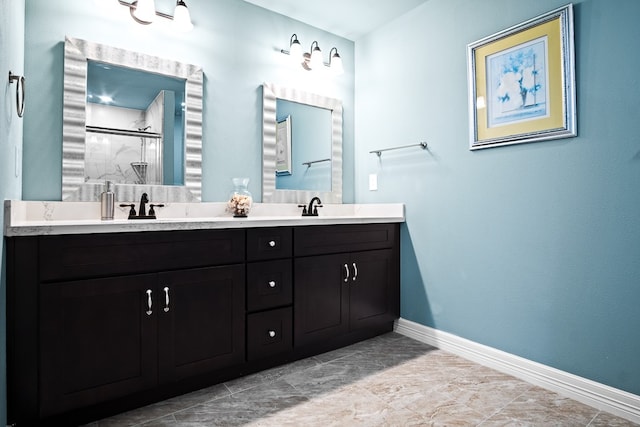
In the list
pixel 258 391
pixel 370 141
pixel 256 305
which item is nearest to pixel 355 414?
pixel 258 391

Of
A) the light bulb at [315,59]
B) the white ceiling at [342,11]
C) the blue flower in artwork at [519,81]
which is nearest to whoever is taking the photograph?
the blue flower in artwork at [519,81]

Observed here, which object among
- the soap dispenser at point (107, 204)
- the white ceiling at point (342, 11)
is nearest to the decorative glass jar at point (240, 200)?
the soap dispenser at point (107, 204)

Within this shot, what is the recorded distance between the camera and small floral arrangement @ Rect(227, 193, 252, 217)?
7.60ft

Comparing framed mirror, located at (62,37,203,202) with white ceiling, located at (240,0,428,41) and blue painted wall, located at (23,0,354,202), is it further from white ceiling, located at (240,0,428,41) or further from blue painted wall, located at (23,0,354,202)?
white ceiling, located at (240,0,428,41)

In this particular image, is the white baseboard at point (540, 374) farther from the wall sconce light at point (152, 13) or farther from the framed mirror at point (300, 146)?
the wall sconce light at point (152, 13)

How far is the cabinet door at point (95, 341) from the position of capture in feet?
4.66

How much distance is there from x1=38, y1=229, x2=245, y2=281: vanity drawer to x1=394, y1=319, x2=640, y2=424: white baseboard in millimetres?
1393

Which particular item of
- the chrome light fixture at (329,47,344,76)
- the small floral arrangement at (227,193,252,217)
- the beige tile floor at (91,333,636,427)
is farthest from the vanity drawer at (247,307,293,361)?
the chrome light fixture at (329,47,344,76)

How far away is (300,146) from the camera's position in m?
2.75

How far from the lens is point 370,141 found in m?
2.94

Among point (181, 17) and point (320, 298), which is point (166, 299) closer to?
point (320, 298)

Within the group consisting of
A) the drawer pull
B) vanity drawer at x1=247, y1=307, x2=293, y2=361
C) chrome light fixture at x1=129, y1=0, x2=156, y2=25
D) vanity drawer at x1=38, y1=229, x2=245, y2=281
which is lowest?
vanity drawer at x1=247, y1=307, x2=293, y2=361

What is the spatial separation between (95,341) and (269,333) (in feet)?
2.64

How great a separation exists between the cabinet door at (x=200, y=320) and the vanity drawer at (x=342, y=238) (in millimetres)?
405
